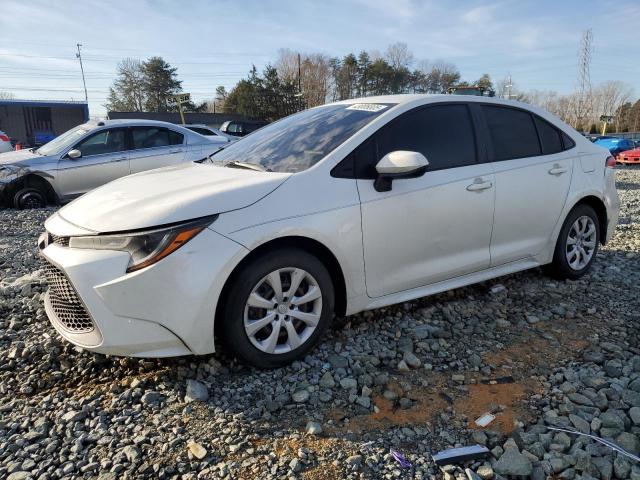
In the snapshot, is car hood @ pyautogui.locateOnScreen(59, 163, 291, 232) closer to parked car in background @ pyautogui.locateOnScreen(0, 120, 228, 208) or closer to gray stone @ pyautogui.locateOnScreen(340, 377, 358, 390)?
gray stone @ pyautogui.locateOnScreen(340, 377, 358, 390)

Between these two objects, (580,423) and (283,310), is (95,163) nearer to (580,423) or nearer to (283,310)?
(283,310)

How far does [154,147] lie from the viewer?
870 centimetres

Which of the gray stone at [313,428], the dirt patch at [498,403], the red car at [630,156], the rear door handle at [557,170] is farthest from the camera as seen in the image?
the red car at [630,156]

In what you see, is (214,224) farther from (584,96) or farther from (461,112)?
(584,96)

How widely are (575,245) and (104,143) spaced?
7.43m

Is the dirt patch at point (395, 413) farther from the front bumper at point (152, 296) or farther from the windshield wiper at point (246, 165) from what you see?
the windshield wiper at point (246, 165)

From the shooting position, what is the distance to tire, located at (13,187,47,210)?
7992 millimetres

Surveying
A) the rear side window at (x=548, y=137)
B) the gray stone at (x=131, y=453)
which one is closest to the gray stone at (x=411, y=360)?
the gray stone at (x=131, y=453)

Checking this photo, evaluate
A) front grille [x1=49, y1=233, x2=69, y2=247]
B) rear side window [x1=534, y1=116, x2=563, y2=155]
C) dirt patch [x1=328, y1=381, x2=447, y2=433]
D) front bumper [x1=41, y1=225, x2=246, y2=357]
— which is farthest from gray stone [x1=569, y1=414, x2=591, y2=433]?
front grille [x1=49, y1=233, x2=69, y2=247]

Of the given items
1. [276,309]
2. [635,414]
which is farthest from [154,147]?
[635,414]

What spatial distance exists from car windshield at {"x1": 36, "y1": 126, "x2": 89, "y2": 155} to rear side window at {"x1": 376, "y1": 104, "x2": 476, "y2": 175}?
6785 millimetres

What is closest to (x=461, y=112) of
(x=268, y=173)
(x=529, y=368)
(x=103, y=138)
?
(x=268, y=173)

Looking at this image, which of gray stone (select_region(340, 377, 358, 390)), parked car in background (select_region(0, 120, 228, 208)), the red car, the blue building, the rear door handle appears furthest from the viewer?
the blue building

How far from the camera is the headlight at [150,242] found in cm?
249
